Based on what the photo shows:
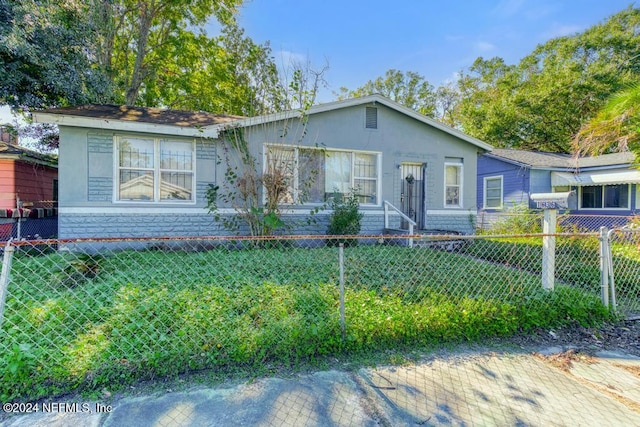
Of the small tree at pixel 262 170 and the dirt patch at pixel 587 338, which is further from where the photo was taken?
A: the small tree at pixel 262 170

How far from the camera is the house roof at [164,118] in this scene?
22.4ft

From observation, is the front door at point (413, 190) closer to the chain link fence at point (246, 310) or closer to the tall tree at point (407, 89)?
the chain link fence at point (246, 310)

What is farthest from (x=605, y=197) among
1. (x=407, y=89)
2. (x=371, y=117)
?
(x=407, y=89)

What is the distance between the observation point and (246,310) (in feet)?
11.8

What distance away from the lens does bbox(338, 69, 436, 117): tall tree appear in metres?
29.4

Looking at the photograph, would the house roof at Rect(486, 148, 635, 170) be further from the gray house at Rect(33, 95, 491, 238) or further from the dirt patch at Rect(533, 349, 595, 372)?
the dirt patch at Rect(533, 349, 595, 372)

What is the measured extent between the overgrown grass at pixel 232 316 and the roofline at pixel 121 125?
3.33m

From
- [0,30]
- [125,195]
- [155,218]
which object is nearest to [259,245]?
[155,218]

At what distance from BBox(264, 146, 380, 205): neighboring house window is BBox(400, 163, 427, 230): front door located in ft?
3.54

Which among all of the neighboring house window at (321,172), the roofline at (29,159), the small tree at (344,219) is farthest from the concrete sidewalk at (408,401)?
the roofline at (29,159)

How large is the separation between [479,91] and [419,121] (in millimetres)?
19648

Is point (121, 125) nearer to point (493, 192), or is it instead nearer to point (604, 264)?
point (604, 264)

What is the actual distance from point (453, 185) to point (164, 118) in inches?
350

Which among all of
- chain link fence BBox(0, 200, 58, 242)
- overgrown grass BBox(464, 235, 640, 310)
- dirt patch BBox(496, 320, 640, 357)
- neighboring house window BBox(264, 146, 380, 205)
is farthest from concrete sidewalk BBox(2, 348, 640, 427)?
chain link fence BBox(0, 200, 58, 242)
